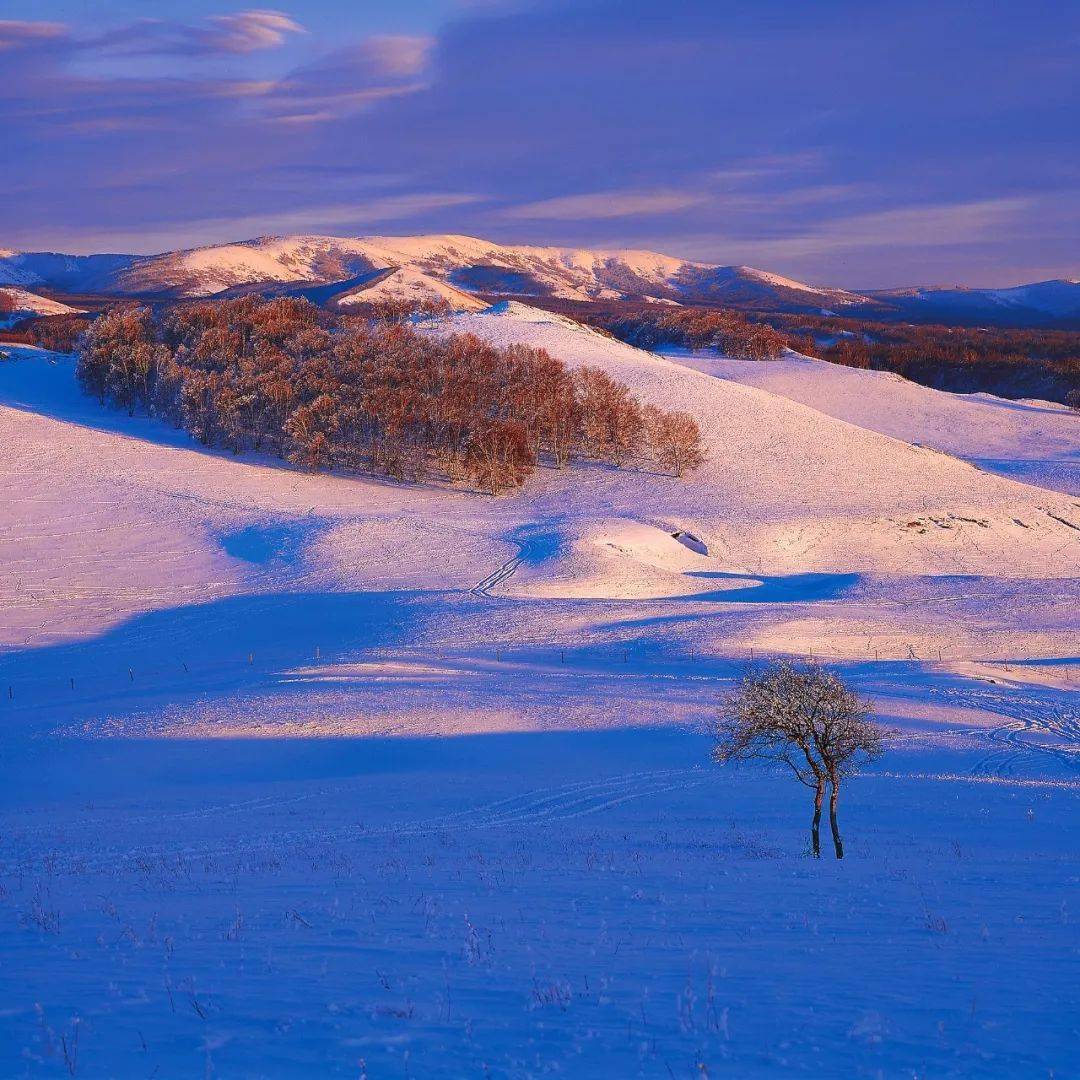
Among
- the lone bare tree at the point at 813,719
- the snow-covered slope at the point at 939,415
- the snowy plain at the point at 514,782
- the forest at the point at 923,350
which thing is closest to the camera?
the snowy plain at the point at 514,782

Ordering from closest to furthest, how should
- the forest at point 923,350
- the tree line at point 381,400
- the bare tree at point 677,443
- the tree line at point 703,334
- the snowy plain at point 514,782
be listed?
the snowy plain at point 514,782
the tree line at point 381,400
the bare tree at point 677,443
the tree line at point 703,334
the forest at point 923,350

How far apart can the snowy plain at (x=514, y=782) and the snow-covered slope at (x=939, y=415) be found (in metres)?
20.3

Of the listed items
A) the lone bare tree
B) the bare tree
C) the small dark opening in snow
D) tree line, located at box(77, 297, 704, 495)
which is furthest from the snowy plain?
tree line, located at box(77, 297, 704, 495)

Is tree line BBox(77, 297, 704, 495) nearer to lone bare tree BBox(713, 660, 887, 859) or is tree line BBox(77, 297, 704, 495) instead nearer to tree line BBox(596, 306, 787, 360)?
lone bare tree BBox(713, 660, 887, 859)

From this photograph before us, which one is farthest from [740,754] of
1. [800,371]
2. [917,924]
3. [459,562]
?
[800,371]

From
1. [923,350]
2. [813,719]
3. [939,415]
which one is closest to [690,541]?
[813,719]

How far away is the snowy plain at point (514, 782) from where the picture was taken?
7.95 metres

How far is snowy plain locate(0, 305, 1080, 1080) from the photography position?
7.95 m

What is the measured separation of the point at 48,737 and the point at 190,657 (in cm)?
877

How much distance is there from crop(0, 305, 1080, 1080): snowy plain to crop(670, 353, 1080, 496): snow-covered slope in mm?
20344

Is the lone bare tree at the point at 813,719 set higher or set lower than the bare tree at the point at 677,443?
lower

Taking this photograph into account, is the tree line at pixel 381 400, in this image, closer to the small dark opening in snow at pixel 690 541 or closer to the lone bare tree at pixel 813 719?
the small dark opening in snow at pixel 690 541

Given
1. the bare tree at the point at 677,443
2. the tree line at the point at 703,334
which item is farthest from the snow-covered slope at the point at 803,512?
the tree line at the point at 703,334

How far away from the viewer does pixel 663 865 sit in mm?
14812
